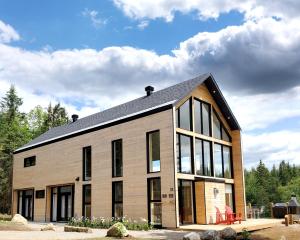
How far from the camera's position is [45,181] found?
2831cm

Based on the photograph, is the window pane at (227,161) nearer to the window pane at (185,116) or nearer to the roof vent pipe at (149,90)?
the window pane at (185,116)

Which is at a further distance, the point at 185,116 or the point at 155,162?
the point at 185,116

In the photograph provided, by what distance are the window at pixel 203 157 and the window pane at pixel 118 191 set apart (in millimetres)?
4153

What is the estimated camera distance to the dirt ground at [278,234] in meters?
14.5

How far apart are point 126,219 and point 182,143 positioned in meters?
4.76

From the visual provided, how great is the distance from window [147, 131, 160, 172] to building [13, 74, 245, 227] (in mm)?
49

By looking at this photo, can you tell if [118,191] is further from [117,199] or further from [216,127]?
[216,127]

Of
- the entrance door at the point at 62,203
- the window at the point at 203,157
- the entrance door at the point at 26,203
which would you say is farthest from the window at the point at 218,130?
the entrance door at the point at 26,203

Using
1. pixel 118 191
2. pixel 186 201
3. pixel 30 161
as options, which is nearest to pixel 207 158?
pixel 186 201

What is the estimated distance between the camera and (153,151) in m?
19.7

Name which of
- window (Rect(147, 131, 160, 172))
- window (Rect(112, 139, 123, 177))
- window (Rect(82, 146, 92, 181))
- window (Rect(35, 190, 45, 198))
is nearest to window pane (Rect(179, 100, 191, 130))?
window (Rect(147, 131, 160, 172))

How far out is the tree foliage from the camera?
145ft

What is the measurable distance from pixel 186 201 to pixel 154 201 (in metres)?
1.58

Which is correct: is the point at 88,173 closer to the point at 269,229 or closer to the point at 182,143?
the point at 182,143
